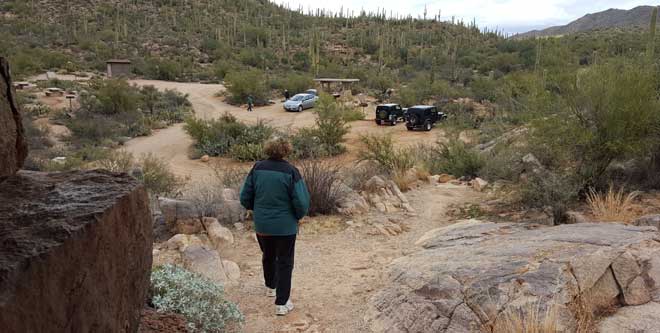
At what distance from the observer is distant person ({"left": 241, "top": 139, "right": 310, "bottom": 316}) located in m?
4.52

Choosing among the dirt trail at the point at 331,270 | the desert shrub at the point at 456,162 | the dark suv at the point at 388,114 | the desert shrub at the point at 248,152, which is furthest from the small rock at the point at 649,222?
the dark suv at the point at 388,114

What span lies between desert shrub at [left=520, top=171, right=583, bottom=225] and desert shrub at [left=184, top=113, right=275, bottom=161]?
1188 cm

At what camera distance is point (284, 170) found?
180 inches

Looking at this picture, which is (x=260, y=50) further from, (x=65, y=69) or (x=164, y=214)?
(x=164, y=214)

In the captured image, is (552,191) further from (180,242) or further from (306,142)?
(306,142)

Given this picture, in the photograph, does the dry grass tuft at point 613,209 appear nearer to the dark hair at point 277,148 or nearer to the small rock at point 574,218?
the small rock at point 574,218

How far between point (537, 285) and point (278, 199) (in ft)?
7.56

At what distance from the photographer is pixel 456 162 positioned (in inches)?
483

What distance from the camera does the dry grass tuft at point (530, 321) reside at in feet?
11.4

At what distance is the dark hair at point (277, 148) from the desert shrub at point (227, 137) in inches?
548

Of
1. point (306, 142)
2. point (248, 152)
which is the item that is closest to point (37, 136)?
point (248, 152)

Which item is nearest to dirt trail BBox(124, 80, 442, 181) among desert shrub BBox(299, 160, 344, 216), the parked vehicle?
the parked vehicle

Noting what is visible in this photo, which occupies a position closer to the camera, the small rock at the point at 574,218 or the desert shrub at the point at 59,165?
the small rock at the point at 574,218

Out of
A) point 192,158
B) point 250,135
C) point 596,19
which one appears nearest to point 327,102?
point 250,135
